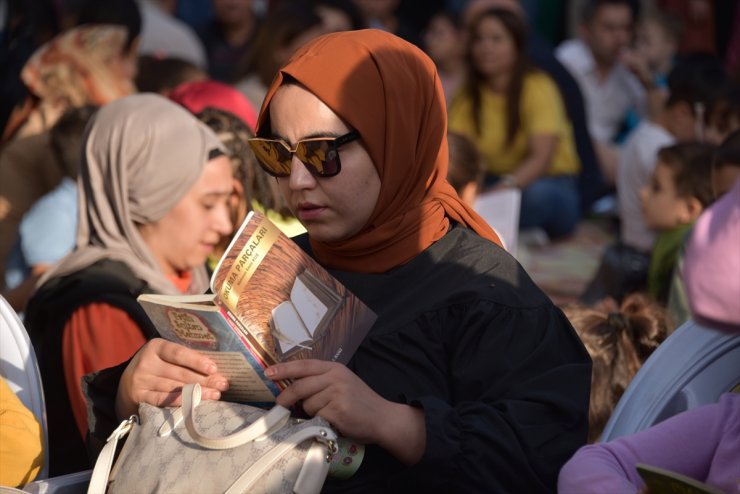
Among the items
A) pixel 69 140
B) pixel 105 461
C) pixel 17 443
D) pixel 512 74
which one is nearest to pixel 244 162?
pixel 69 140

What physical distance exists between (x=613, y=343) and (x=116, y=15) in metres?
4.13

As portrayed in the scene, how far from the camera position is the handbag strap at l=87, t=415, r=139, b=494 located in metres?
2.27

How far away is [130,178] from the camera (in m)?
3.57

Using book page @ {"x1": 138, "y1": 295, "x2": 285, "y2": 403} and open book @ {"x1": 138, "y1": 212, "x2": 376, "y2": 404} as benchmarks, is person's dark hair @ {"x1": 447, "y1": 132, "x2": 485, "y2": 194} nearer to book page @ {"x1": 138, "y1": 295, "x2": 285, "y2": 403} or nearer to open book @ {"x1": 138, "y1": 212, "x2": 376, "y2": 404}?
open book @ {"x1": 138, "y1": 212, "x2": 376, "y2": 404}

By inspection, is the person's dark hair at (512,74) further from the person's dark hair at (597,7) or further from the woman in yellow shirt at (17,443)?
the woman in yellow shirt at (17,443)

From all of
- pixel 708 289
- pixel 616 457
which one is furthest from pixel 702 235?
pixel 616 457

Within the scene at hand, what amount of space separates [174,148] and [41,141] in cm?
193

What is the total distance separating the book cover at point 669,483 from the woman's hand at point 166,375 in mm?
803

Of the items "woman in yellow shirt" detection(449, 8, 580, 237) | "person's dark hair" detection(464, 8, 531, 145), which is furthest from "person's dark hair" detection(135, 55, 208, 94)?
"person's dark hair" detection(464, 8, 531, 145)

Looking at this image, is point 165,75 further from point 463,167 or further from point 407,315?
point 407,315

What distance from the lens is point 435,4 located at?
35.1ft

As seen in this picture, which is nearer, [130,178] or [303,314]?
[303,314]

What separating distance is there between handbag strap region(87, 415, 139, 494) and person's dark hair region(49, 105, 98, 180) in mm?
2421

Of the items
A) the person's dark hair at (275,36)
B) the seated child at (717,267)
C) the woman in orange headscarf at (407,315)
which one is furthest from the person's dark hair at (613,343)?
the person's dark hair at (275,36)
